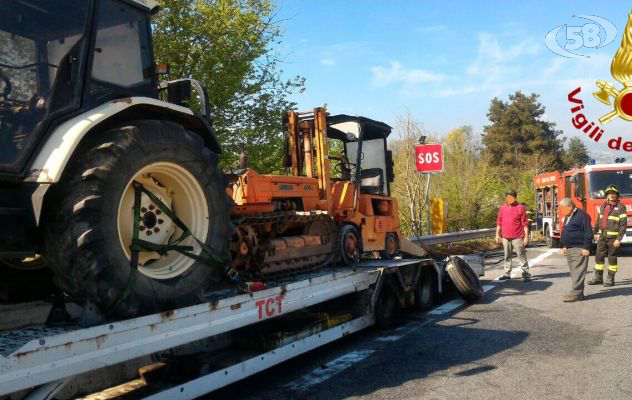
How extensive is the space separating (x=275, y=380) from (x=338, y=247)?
282 cm

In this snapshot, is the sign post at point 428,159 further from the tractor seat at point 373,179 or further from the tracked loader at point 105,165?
the tracked loader at point 105,165

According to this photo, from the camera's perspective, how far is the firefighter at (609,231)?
10414 millimetres

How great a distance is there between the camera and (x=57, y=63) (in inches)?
144

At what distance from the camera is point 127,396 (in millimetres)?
3938

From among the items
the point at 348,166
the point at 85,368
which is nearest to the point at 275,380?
the point at 85,368

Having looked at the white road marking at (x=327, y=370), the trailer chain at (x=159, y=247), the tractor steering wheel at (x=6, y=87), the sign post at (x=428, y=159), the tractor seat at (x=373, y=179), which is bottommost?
the white road marking at (x=327, y=370)

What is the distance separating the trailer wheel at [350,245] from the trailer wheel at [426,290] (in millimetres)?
989

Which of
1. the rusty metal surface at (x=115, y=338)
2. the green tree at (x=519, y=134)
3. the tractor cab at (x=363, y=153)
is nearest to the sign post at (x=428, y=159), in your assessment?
the tractor cab at (x=363, y=153)

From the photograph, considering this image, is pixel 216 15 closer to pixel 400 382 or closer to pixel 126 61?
pixel 126 61

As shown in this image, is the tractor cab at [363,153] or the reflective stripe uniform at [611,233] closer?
the tractor cab at [363,153]

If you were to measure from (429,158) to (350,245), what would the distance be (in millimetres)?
7794

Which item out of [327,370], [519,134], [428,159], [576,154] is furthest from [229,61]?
[576,154]

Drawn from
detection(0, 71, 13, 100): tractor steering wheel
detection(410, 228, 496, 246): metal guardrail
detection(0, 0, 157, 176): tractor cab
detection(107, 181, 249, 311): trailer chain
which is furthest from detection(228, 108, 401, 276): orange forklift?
detection(410, 228, 496, 246): metal guardrail

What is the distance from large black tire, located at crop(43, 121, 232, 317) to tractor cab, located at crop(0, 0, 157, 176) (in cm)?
29
